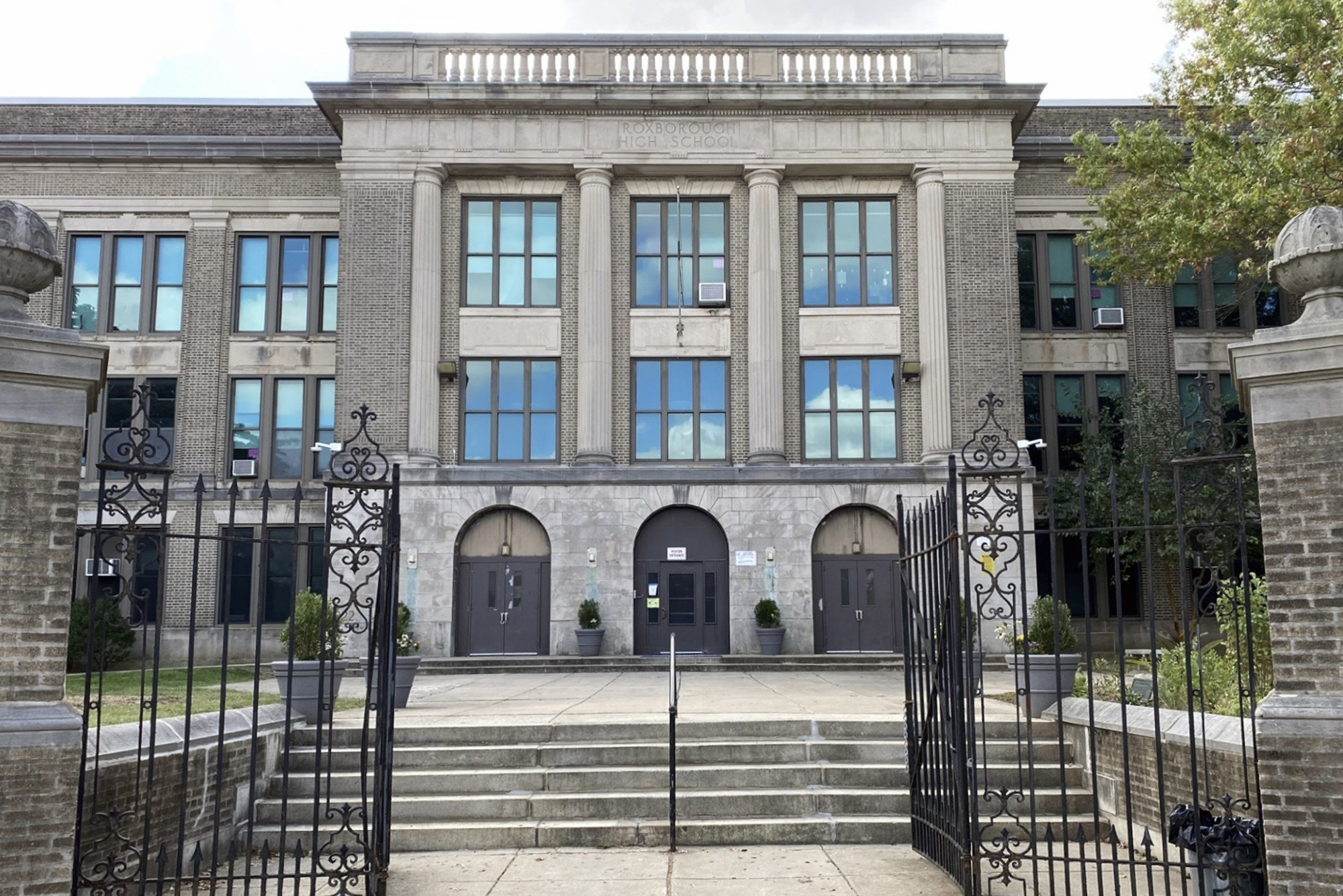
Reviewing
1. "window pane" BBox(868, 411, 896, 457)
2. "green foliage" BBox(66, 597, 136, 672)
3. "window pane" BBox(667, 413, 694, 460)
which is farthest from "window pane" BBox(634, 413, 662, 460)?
"green foliage" BBox(66, 597, 136, 672)

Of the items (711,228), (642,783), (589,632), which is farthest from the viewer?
(711,228)

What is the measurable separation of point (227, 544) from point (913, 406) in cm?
2260

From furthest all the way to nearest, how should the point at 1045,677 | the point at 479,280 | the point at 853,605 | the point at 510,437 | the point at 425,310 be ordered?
1. the point at 479,280
2. the point at 510,437
3. the point at 425,310
4. the point at 853,605
5. the point at 1045,677

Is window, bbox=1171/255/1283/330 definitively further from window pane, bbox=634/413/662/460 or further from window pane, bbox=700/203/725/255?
window pane, bbox=634/413/662/460

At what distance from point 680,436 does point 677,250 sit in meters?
4.72

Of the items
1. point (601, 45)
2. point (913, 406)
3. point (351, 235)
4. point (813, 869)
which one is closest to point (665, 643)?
point (913, 406)

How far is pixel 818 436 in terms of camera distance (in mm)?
28234

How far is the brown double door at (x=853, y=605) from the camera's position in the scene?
2753 centimetres

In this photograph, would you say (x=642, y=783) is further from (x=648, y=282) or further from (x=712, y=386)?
(x=648, y=282)

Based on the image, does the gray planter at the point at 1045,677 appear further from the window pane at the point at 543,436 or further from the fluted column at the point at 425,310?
the fluted column at the point at 425,310

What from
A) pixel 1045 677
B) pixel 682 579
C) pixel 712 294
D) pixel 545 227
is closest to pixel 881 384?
pixel 712 294

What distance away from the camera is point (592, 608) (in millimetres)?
26797

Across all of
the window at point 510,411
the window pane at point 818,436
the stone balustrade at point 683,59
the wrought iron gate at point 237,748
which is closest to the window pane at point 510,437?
the window at point 510,411

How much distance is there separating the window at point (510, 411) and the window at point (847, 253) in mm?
6822
